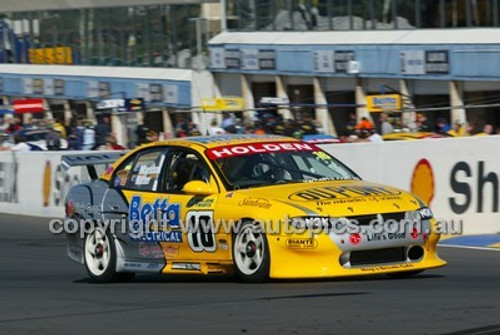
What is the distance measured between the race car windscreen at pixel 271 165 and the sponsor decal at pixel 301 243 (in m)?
0.92

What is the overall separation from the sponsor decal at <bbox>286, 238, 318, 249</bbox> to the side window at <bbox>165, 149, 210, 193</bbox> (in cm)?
141

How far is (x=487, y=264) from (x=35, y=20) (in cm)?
4627

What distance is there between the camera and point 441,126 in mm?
24375

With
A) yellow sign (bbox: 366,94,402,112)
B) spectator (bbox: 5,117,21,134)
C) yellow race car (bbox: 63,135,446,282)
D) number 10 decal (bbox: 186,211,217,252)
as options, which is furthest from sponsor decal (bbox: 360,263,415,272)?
spectator (bbox: 5,117,21,134)

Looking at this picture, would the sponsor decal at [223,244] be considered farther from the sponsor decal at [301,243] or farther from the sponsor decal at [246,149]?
the sponsor decal at [246,149]

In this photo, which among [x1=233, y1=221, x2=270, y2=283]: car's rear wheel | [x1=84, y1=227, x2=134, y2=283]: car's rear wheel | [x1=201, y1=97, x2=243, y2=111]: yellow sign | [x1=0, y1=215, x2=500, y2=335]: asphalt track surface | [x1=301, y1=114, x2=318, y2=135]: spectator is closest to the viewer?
[x1=0, y1=215, x2=500, y2=335]: asphalt track surface

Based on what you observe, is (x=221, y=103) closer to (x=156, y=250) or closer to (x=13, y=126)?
(x=13, y=126)

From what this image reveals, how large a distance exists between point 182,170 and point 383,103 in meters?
14.3

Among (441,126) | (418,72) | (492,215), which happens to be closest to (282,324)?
(492,215)

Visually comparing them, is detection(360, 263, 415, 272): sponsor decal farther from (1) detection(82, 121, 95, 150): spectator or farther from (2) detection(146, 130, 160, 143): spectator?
(1) detection(82, 121, 95, 150): spectator

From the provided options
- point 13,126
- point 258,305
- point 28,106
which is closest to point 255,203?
point 258,305

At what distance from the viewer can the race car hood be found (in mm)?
10195

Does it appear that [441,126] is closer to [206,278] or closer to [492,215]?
[492,215]

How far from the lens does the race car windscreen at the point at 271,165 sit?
36.4ft
